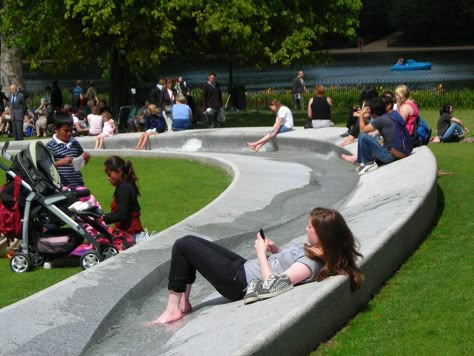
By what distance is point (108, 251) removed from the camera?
35.1 feet

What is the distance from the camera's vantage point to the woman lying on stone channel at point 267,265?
731 cm

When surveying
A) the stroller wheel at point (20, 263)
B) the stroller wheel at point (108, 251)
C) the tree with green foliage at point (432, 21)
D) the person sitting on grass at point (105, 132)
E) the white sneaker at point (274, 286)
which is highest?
the white sneaker at point (274, 286)

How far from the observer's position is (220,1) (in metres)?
29.8

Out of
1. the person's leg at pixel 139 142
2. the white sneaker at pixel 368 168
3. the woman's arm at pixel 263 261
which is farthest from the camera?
the person's leg at pixel 139 142

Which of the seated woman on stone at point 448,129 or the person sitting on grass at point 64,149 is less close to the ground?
the person sitting on grass at point 64,149

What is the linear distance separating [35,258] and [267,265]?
162 inches

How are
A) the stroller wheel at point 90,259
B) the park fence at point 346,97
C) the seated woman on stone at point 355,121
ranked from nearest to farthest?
the stroller wheel at point 90,259
the seated woman on stone at point 355,121
the park fence at point 346,97

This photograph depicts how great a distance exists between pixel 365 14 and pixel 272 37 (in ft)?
301

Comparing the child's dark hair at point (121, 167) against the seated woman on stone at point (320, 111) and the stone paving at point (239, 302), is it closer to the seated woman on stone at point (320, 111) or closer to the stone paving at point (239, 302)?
the stone paving at point (239, 302)

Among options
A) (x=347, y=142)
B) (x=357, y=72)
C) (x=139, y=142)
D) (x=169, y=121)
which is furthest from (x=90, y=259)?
(x=357, y=72)

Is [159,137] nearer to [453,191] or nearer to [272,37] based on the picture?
[272,37]

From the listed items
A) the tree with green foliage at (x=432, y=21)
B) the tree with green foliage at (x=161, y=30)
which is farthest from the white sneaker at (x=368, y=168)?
the tree with green foliage at (x=432, y=21)

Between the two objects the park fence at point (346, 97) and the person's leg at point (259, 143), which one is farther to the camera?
the park fence at point (346, 97)

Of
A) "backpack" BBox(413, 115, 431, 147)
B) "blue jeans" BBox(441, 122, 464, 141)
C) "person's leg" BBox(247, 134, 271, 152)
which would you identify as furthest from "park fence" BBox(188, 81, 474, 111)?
"backpack" BBox(413, 115, 431, 147)
